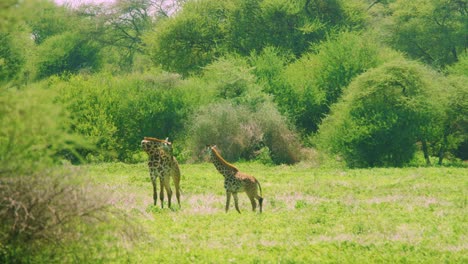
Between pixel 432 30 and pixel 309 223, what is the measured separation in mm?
56918

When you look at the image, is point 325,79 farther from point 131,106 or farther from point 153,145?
point 153,145

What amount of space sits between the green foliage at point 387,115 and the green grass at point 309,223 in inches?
Result: 462

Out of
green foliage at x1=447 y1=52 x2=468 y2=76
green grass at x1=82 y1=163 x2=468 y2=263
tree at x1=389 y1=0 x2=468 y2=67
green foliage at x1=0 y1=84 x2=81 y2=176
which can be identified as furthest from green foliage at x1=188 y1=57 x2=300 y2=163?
green foliage at x1=0 y1=84 x2=81 y2=176

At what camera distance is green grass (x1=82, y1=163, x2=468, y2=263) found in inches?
581

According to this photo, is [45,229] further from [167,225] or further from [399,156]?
[399,156]

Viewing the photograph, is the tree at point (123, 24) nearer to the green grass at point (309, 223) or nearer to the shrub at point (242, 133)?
the shrub at point (242, 133)

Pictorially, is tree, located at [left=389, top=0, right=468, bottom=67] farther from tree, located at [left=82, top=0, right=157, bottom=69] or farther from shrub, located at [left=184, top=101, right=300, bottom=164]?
tree, located at [left=82, top=0, right=157, bottom=69]

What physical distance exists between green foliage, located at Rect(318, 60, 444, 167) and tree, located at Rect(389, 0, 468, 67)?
2708cm

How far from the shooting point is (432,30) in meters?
72.2

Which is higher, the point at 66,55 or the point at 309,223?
the point at 66,55

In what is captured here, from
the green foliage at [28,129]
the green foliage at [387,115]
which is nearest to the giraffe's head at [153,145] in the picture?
the green foliage at [28,129]

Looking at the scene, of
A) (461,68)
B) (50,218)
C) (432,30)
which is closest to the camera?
(50,218)

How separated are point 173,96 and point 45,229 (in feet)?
129

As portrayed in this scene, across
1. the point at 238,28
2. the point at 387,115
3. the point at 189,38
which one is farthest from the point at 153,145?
the point at 189,38
